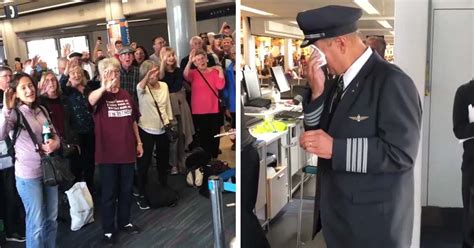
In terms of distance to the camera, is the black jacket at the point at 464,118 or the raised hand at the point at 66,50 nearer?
the black jacket at the point at 464,118

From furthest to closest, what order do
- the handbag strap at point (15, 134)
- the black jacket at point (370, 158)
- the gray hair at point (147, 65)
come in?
the gray hair at point (147, 65), the handbag strap at point (15, 134), the black jacket at point (370, 158)

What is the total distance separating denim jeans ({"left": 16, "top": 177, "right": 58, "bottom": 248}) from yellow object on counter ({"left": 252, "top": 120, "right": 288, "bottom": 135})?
0.75 meters

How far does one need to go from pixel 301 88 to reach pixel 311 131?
0.45ft

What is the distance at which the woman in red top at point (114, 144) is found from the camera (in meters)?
1.29

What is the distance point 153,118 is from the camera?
1337 millimetres

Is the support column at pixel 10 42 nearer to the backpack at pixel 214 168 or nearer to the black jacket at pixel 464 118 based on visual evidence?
the backpack at pixel 214 168

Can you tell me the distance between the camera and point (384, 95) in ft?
3.05

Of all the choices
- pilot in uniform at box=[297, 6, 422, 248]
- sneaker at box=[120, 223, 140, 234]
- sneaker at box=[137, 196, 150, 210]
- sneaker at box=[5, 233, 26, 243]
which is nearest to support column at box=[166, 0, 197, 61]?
pilot in uniform at box=[297, 6, 422, 248]

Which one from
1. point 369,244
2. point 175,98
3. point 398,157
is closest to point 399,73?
point 398,157

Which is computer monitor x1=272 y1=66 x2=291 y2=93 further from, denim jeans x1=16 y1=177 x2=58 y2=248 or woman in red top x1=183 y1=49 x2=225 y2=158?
denim jeans x1=16 y1=177 x2=58 y2=248

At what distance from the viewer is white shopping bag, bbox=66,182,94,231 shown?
4.43 feet

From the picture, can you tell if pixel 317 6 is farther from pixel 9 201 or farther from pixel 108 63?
pixel 9 201

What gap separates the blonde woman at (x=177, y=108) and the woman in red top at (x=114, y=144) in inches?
5.7

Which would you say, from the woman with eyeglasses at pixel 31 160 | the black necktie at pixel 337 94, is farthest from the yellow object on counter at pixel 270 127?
the woman with eyeglasses at pixel 31 160
